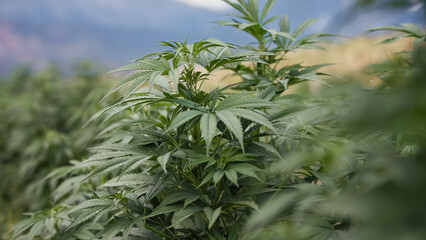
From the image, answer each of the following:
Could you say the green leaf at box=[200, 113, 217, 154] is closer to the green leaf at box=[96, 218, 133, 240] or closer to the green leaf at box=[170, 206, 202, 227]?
the green leaf at box=[170, 206, 202, 227]

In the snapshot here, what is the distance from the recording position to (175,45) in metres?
0.97

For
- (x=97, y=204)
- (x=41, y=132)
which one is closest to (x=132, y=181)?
(x=97, y=204)

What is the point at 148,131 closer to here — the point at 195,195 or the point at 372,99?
the point at 195,195

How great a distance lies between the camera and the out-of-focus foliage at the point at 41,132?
237 centimetres

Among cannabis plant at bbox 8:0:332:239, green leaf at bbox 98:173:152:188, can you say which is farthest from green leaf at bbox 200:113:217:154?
green leaf at bbox 98:173:152:188

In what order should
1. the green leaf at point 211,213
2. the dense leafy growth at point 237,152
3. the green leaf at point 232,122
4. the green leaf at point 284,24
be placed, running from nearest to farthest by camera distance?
the dense leafy growth at point 237,152 < the green leaf at point 232,122 < the green leaf at point 211,213 < the green leaf at point 284,24

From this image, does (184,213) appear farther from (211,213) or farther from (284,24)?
(284,24)

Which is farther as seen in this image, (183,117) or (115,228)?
(115,228)

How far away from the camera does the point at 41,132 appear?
2.70 metres

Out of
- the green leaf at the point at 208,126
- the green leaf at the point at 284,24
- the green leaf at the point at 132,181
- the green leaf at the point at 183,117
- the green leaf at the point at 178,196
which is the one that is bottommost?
the green leaf at the point at 178,196

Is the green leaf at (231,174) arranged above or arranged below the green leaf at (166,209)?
above

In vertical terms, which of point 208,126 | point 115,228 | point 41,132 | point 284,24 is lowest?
point 41,132

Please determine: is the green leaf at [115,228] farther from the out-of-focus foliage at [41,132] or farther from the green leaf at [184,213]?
the out-of-focus foliage at [41,132]

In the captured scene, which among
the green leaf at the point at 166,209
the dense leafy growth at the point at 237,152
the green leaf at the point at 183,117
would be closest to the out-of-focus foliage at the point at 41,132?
the dense leafy growth at the point at 237,152
